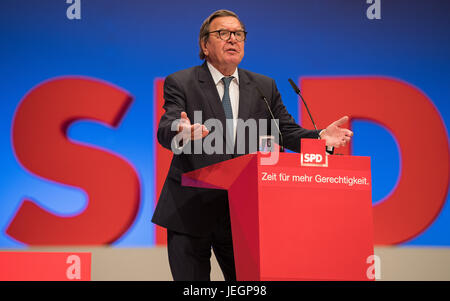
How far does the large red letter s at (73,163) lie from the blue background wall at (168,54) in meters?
0.09

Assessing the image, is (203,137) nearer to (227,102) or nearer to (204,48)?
(227,102)

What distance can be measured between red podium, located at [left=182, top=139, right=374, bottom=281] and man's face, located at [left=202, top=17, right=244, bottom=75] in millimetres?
732

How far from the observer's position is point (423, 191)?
4.65 metres

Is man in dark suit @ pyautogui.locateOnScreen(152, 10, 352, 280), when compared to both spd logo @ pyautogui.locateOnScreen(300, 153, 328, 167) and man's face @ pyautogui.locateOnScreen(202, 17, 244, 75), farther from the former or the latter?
spd logo @ pyautogui.locateOnScreen(300, 153, 328, 167)

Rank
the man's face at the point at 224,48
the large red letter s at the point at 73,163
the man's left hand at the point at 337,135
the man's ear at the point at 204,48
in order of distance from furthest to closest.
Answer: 1. the large red letter s at the point at 73,163
2. the man's ear at the point at 204,48
3. the man's face at the point at 224,48
4. the man's left hand at the point at 337,135

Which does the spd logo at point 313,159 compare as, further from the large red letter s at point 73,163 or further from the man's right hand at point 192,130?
the large red letter s at point 73,163

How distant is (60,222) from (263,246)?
3.10 metres

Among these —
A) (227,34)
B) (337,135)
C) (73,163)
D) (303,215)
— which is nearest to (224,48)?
(227,34)

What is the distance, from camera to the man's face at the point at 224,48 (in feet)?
8.46

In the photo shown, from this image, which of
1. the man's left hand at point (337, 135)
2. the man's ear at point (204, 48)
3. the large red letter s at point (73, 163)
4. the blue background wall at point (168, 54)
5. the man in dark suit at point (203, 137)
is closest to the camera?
the man's left hand at point (337, 135)

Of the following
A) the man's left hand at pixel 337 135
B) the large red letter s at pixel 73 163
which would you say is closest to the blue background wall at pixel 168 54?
the large red letter s at pixel 73 163

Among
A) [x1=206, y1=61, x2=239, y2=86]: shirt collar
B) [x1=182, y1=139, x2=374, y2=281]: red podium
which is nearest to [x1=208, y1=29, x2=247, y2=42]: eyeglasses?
[x1=206, y1=61, x2=239, y2=86]: shirt collar

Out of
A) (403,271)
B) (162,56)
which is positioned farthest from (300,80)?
(403,271)
